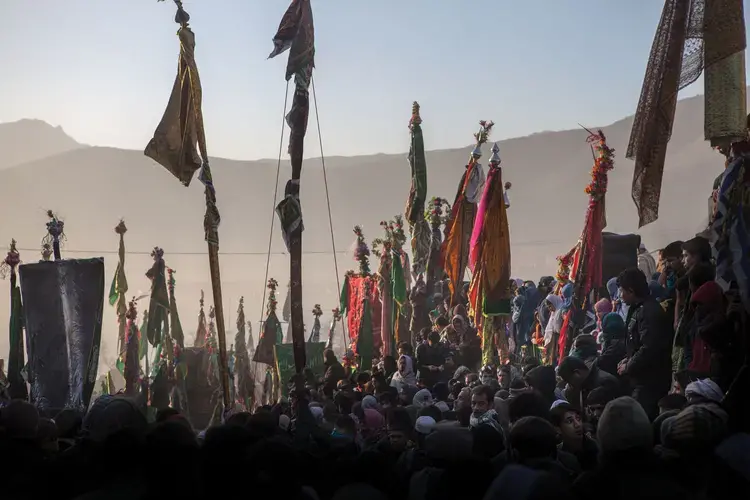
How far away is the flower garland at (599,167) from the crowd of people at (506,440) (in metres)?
2.62

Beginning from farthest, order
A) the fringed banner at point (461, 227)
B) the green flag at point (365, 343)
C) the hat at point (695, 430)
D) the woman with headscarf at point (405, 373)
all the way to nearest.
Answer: the green flag at point (365, 343), the fringed banner at point (461, 227), the woman with headscarf at point (405, 373), the hat at point (695, 430)

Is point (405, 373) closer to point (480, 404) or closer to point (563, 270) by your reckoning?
point (563, 270)

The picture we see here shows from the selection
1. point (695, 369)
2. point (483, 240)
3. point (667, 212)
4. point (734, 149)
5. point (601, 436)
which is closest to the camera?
point (601, 436)

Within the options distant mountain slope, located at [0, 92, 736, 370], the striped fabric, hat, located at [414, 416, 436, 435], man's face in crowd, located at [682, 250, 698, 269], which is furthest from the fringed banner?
distant mountain slope, located at [0, 92, 736, 370]

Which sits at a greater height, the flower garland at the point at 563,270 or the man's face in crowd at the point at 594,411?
the flower garland at the point at 563,270

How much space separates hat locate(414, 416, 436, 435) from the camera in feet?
22.3

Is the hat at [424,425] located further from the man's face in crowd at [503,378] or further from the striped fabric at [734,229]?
the man's face in crowd at [503,378]

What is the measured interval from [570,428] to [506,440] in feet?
2.16

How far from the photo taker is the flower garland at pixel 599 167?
10.5 meters

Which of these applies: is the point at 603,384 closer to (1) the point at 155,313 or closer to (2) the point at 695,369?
(2) the point at 695,369

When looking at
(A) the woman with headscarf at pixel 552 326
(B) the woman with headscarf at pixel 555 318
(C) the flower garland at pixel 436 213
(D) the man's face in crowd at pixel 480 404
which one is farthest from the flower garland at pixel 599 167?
(C) the flower garland at pixel 436 213

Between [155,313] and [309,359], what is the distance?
7621 mm

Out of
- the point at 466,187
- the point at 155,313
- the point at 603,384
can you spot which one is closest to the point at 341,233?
the point at 155,313

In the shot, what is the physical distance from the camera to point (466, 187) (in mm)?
14141
